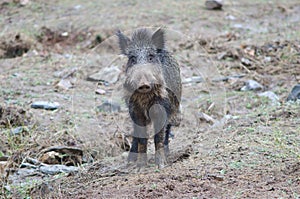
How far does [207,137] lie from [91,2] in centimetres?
660

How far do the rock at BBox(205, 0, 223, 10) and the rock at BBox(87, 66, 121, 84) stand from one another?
11.6 ft

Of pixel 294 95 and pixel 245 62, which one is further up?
pixel 294 95

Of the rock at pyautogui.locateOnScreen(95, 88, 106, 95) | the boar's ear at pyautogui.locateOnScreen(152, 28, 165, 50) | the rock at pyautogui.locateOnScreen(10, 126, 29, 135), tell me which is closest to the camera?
the boar's ear at pyautogui.locateOnScreen(152, 28, 165, 50)

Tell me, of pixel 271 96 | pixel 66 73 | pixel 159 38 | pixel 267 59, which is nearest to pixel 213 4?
pixel 267 59

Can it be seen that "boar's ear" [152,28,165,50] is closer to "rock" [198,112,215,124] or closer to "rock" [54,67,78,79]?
"rock" [198,112,215,124]

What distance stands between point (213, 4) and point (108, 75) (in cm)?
377

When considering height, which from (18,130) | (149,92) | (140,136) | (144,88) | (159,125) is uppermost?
(144,88)

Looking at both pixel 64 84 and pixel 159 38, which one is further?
pixel 64 84

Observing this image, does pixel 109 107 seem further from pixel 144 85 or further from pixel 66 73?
pixel 144 85

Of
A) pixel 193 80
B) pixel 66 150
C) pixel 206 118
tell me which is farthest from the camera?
pixel 193 80

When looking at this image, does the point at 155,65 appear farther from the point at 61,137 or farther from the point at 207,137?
the point at 61,137

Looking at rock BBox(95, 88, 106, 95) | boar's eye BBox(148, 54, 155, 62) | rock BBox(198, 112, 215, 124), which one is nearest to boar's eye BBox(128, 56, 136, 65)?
boar's eye BBox(148, 54, 155, 62)

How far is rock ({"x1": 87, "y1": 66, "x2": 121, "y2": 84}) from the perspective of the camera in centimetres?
783

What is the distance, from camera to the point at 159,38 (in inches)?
198
